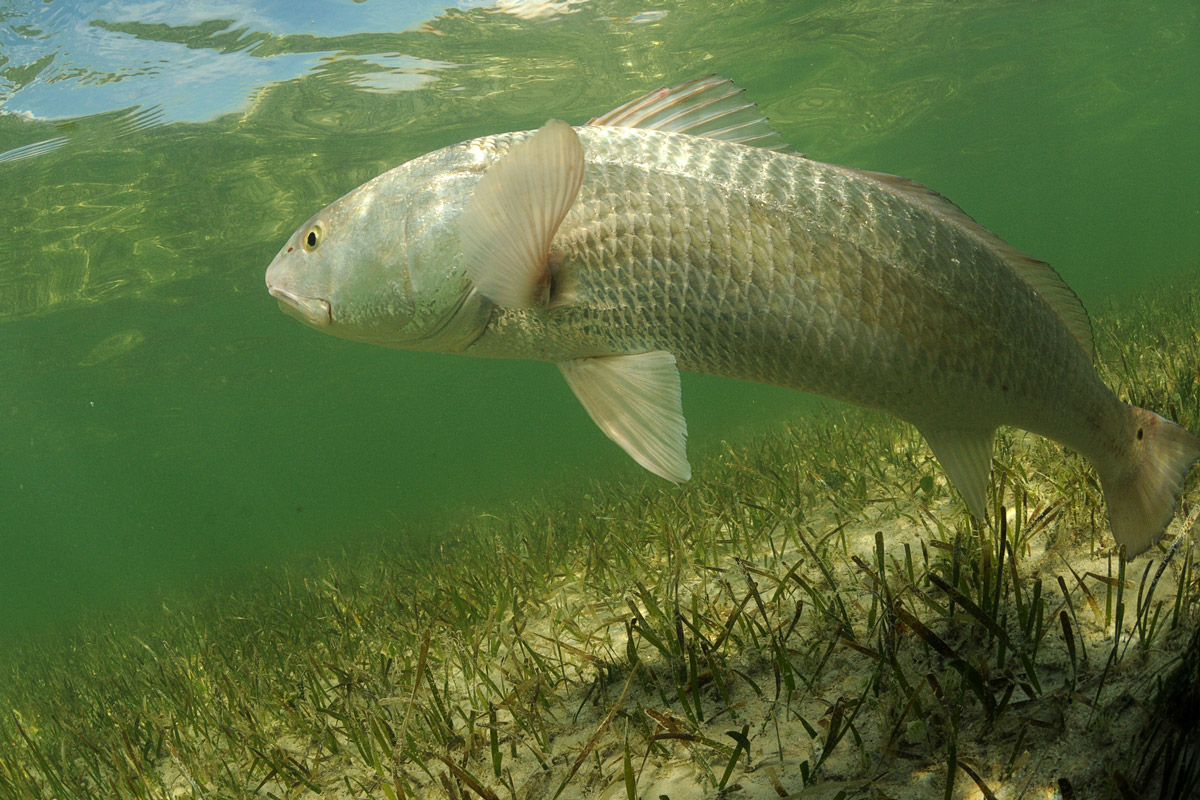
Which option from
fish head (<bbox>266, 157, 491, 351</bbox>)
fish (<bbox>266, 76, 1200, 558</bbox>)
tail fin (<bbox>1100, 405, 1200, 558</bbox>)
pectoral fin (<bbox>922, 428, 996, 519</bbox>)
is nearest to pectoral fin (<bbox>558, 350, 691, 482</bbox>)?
fish (<bbox>266, 76, 1200, 558</bbox>)

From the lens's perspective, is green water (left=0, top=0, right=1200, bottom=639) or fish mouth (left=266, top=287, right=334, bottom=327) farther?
green water (left=0, top=0, right=1200, bottom=639)

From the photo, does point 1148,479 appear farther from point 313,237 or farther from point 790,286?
point 313,237

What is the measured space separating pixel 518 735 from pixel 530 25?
15.0m

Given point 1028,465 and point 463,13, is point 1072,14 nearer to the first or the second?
point 463,13

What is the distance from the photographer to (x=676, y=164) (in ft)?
8.05

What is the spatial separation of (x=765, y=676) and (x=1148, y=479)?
5.19ft

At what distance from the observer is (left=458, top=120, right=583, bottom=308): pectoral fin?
2.16 meters

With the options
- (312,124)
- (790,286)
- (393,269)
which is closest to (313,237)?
(393,269)

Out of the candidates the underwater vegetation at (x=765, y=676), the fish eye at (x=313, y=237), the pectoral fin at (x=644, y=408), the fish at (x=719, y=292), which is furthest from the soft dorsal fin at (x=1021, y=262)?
the fish eye at (x=313, y=237)

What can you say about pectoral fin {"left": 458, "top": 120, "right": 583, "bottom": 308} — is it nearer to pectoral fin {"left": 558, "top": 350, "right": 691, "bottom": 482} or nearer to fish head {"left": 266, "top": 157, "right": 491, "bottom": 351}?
fish head {"left": 266, "top": 157, "right": 491, "bottom": 351}

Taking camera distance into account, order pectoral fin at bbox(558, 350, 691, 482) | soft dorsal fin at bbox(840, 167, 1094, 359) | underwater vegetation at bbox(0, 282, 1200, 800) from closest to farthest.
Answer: underwater vegetation at bbox(0, 282, 1200, 800), pectoral fin at bbox(558, 350, 691, 482), soft dorsal fin at bbox(840, 167, 1094, 359)

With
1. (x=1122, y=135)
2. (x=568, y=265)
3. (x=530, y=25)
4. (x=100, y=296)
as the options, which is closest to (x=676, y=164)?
(x=568, y=265)

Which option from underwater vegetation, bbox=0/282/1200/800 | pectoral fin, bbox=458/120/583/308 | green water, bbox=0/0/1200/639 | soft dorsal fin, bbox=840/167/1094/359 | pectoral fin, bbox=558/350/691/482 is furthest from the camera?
green water, bbox=0/0/1200/639

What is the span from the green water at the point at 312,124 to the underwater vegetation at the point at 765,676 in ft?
27.8
